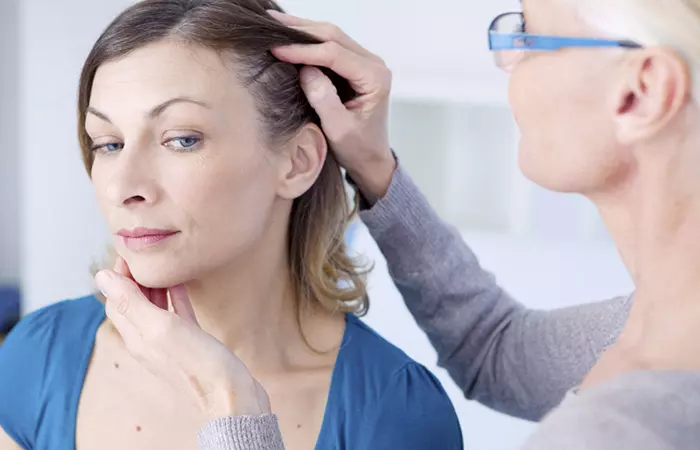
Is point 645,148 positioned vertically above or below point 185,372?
above

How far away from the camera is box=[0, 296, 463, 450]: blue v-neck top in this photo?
1.06 metres

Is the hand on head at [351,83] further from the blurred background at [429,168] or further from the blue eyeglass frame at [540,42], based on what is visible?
the blurred background at [429,168]

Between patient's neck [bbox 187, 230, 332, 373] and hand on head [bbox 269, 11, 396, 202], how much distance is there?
7.4 inches

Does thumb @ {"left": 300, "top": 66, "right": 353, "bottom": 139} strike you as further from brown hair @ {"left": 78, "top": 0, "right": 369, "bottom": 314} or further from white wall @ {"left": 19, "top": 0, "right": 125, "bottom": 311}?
white wall @ {"left": 19, "top": 0, "right": 125, "bottom": 311}

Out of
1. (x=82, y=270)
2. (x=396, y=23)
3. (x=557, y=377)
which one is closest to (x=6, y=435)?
(x=557, y=377)

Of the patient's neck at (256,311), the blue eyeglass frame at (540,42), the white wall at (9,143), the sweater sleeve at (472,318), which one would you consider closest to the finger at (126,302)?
the patient's neck at (256,311)

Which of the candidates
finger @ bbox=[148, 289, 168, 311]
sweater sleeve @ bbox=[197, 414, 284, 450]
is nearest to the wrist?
finger @ bbox=[148, 289, 168, 311]

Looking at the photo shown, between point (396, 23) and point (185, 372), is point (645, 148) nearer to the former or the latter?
point (185, 372)

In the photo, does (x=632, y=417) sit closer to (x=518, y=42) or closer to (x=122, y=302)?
(x=518, y=42)

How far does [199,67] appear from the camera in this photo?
1.01 meters

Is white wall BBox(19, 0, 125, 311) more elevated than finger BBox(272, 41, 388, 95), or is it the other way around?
finger BBox(272, 41, 388, 95)

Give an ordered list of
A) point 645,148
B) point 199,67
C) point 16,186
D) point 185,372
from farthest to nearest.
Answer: point 16,186, point 199,67, point 185,372, point 645,148

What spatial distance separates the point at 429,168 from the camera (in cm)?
239

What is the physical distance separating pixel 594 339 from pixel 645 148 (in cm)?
44
